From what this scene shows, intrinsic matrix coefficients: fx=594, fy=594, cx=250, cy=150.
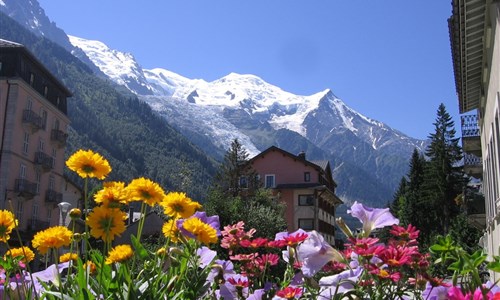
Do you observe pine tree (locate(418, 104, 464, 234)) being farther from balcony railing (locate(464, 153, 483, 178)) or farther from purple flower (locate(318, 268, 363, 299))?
purple flower (locate(318, 268, 363, 299))

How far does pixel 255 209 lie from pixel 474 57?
19.1m

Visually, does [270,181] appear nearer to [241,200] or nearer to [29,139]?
[241,200]

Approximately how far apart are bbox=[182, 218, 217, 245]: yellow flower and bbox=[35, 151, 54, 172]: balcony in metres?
41.1

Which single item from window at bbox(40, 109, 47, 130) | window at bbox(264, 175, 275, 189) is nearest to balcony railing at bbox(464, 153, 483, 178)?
window at bbox(264, 175, 275, 189)

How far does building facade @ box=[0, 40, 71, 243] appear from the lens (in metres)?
37.3

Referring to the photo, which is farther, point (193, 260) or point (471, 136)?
point (471, 136)

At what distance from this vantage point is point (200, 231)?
2088mm

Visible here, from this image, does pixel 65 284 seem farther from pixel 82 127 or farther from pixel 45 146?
pixel 82 127

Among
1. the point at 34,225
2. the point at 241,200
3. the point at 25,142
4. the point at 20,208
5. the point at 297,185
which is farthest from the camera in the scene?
the point at 297,185

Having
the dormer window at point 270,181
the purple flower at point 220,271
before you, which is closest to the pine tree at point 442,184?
the dormer window at point 270,181

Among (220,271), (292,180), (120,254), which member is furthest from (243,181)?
(120,254)

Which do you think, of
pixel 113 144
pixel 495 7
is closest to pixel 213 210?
pixel 495 7

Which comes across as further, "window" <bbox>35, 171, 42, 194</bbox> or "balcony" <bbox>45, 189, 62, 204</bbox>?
"balcony" <bbox>45, 189, 62, 204</bbox>

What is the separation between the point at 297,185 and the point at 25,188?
22.1m
